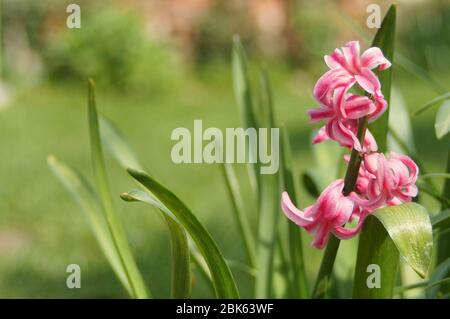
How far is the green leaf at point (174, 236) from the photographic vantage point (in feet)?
3.80

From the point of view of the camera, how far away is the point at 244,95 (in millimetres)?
1682

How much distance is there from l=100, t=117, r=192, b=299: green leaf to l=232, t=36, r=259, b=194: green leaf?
0.75 ft

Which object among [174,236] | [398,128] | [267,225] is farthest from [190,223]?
[398,128]

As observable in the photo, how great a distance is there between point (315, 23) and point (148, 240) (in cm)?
493

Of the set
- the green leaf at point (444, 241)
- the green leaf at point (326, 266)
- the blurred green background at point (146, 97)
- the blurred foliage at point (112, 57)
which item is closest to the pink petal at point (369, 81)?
the green leaf at point (326, 266)

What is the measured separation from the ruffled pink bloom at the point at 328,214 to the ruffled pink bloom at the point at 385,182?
0.07ft

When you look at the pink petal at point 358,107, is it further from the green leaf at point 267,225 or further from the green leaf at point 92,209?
the green leaf at point 92,209

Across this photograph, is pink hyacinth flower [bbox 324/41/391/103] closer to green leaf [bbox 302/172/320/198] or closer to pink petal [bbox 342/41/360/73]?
pink petal [bbox 342/41/360/73]

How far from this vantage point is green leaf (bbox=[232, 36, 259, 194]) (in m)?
1.62

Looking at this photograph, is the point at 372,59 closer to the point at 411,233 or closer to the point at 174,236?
the point at 411,233

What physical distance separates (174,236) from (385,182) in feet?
1.00

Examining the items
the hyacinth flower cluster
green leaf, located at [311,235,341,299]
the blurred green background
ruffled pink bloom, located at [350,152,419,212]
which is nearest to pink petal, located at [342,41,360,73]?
the hyacinth flower cluster

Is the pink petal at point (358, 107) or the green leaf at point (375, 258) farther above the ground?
the pink petal at point (358, 107)
